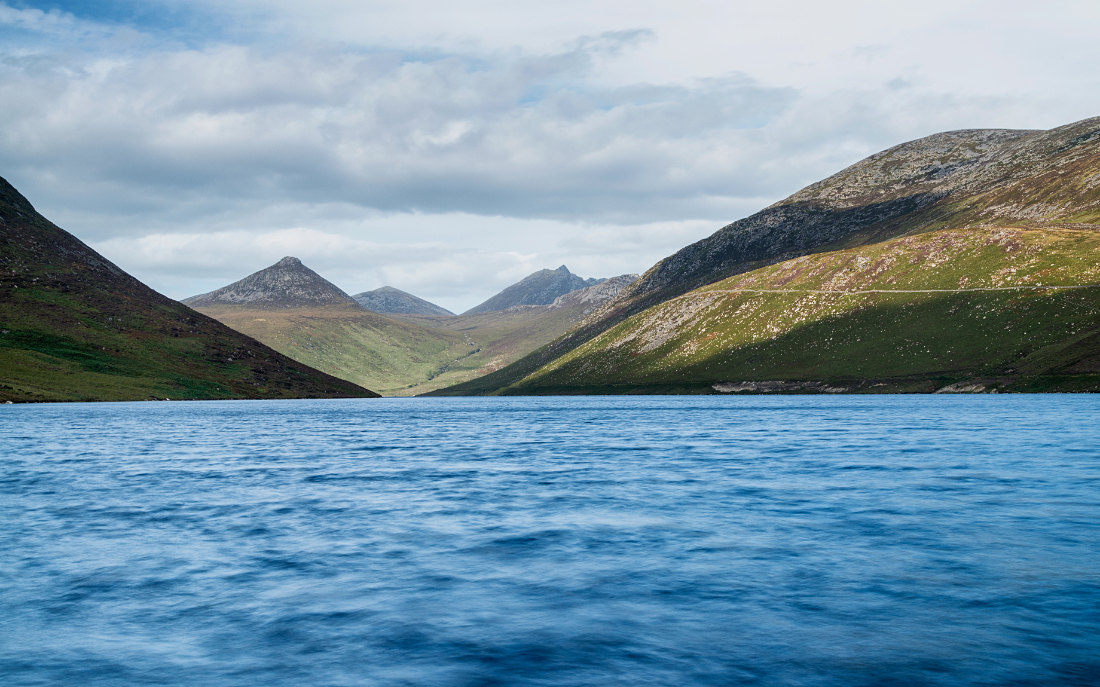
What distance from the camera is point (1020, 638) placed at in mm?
15641

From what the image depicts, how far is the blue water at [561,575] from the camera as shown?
1482 cm

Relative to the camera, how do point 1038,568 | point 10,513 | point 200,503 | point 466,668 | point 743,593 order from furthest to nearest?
point 200,503 < point 10,513 < point 1038,568 < point 743,593 < point 466,668

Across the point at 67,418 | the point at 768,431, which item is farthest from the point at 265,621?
the point at 67,418

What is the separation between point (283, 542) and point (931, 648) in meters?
21.1

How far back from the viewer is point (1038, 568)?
21516 mm

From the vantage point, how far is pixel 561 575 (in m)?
22.2

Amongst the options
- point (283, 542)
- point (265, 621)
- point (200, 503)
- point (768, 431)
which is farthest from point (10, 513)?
point (768, 431)

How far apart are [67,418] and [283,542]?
12592 centimetres

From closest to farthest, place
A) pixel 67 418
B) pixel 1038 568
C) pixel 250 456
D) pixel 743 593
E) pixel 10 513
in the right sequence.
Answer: pixel 743 593 < pixel 1038 568 < pixel 10 513 < pixel 250 456 < pixel 67 418

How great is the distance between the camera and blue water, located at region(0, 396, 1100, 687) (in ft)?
48.6

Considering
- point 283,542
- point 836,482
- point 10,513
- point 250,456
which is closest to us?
point 283,542

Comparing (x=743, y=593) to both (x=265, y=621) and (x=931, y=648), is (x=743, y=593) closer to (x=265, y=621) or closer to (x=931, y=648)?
(x=931, y=648)

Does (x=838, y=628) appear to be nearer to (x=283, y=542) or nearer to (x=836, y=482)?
(x=283, y=542)

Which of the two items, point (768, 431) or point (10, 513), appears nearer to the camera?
point (10, 513)
